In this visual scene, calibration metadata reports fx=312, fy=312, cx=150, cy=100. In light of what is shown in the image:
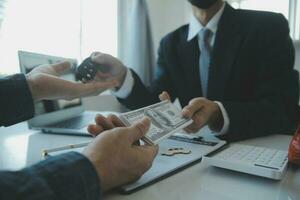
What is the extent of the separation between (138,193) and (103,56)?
656 millimetres

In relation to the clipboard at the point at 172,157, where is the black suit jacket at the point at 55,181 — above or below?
above

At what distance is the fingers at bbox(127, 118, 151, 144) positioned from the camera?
49cm

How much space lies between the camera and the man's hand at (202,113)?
0.79m

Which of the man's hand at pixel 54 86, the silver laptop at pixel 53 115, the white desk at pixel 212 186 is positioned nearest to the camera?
the white desk at pixel 212 186

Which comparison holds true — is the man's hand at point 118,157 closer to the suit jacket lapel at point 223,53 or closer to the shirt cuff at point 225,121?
the shirt cuff at point 225,121

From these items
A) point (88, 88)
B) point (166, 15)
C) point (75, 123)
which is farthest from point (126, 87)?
point (166, 15)

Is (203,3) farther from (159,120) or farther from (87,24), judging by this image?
(87,24)

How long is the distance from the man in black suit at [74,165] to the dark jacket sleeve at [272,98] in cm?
42

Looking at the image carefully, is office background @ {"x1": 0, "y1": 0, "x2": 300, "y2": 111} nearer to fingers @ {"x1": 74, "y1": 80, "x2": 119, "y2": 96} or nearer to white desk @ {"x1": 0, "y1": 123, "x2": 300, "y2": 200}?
fingers @ {"x1": 74, "y1": 80, "x2": 119, "y2": 96}

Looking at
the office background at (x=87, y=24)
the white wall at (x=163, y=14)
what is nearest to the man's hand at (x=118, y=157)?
the office background at (x=87, y=24)

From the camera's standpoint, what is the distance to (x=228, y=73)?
119cm

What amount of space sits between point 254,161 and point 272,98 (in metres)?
0.48

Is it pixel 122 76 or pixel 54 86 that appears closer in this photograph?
pixel 54 86

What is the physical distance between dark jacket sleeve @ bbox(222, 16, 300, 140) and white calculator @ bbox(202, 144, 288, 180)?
218mm
